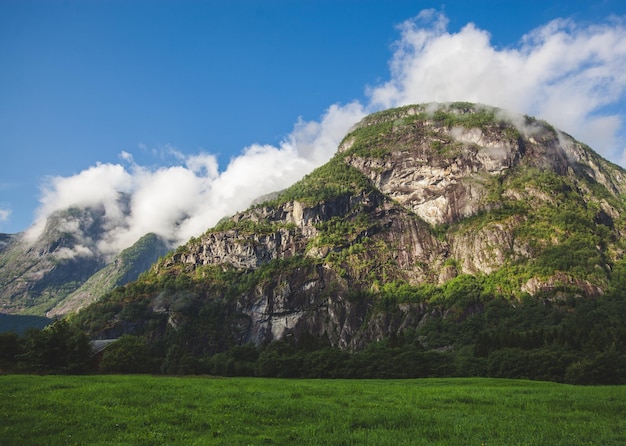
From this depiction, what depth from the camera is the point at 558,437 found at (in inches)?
858

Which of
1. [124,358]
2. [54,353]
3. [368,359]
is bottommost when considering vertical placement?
[368,359]

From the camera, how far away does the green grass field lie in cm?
1983

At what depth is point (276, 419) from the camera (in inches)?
952

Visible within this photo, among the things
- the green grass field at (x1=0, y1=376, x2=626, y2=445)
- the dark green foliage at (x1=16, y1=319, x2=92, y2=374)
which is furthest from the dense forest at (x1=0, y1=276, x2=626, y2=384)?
the green grass field at (x1=0, y1=376, x2=626, y2=445)

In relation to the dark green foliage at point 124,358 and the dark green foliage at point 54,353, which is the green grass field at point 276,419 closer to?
the dark green foliage at point 54,353

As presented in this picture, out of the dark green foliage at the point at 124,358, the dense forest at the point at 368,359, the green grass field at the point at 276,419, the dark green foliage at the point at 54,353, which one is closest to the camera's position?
the green grass field at the point at 276,419

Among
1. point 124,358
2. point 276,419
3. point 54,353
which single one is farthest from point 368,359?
point 276,419

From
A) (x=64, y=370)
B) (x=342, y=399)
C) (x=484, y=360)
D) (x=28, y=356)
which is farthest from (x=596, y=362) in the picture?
(x=28, y=356)

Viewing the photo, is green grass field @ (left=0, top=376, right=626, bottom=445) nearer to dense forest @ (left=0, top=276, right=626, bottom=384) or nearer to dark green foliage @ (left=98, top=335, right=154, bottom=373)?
dense forest @ (left=0, top=276, right=626, bottom=384)

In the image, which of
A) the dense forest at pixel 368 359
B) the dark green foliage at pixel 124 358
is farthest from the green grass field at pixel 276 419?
the dark green foliage at pixel 124 358

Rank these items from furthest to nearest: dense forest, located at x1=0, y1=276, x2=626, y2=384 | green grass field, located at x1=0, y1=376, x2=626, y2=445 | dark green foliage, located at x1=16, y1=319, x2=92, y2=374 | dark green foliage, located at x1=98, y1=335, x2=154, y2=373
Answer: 1. dark green foliage, located at x1=98, y1=335, x2=154, y2=373
2. dense forest, located at x1=0, y1=276, x2=626, y2=384
3. dark green foliage, located at x1=16, y1=319, x2=92, y2=374
4. green grass field, located at x1=0, y1=376, x2=626, y2=445

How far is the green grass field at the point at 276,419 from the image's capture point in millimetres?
19828

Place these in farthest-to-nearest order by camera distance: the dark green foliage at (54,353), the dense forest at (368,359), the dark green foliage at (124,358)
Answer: the dark green foliage at (124,358), the dense forest at (368,359), the dark green foliage at (54,353)

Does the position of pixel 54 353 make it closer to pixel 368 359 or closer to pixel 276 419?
pixel 276 419
